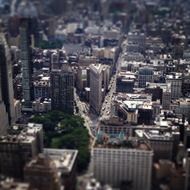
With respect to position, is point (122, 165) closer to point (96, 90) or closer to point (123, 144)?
point (123, 144)

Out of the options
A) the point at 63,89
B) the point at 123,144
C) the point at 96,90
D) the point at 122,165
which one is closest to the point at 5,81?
the point at 63,89

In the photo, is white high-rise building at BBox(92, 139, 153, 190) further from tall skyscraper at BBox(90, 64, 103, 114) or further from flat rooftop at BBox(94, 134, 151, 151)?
tall skyscraper at BBox(90, 64, 103, 114)

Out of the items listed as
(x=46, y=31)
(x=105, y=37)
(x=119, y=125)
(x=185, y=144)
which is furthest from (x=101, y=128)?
(x=46, y=31)

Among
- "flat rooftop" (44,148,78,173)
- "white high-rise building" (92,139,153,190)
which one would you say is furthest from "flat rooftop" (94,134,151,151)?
"flat rooftop" (44,148,78,173)

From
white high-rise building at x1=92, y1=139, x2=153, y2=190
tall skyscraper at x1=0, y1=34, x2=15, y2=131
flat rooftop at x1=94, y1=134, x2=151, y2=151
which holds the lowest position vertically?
white high-rise building at x1=92, y1=139, x2=153, y2=190

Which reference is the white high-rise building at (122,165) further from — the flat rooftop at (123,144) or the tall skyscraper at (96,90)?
the tall skyscraper at (96,90)

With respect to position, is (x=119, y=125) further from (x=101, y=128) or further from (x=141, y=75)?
(x=141, y=75)
